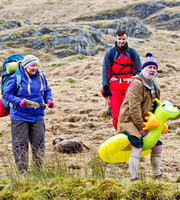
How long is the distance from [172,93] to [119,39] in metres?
7.28

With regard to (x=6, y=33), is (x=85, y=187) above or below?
below

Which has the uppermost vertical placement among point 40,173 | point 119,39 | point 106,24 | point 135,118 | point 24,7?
point 24,7

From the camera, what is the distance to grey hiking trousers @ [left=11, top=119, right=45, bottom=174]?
14.5ft

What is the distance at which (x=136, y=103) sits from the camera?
13.2 feet

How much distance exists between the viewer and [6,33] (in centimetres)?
6169

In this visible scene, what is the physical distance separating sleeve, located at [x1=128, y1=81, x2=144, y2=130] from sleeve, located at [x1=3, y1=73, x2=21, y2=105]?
1.97 meters

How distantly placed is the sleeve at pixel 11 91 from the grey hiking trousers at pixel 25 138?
1.41 feet

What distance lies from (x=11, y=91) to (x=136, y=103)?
7.43ft

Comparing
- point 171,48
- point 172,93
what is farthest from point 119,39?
point 171,48

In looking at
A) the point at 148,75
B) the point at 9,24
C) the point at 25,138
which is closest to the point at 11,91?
the point at 25,138

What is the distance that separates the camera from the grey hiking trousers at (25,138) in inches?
174

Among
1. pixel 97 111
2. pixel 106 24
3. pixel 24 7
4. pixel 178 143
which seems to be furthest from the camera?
pixel 24 7

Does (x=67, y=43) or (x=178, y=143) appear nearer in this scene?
(x=178, y=143)

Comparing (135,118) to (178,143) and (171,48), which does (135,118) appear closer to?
(178,143)
